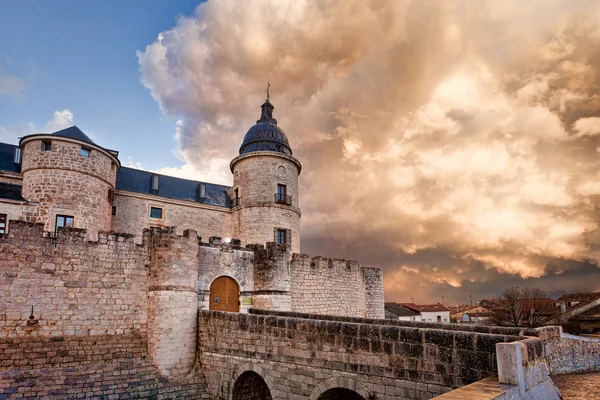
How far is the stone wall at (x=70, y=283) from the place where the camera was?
10898 mm

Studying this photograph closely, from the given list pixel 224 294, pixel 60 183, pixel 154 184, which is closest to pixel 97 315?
pixel 224 294

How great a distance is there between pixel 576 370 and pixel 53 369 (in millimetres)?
13373

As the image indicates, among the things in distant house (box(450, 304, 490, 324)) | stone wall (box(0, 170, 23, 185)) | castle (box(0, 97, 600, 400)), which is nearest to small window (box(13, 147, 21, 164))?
castle (box(0, 97, 600, 400))

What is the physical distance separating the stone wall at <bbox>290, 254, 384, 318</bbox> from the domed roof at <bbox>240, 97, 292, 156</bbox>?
783 centimetres

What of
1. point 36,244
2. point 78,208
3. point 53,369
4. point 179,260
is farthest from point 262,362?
point 78,208

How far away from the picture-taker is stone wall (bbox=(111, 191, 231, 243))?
2153cm

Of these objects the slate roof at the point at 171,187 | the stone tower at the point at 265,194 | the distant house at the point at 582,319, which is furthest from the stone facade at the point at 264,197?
the distant house at the point at 582,319

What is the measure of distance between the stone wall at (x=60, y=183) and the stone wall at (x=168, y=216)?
3.43m

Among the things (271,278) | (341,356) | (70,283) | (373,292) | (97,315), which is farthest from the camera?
(373,292)

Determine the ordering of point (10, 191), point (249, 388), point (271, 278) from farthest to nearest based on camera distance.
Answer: point (10, 191), point (271, 278), point (249, 388)

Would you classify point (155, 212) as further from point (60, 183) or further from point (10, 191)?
point (10, 191)

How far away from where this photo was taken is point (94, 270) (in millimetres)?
12117

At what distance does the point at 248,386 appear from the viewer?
11.8 metres

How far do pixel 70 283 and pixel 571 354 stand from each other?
13.4 metres
